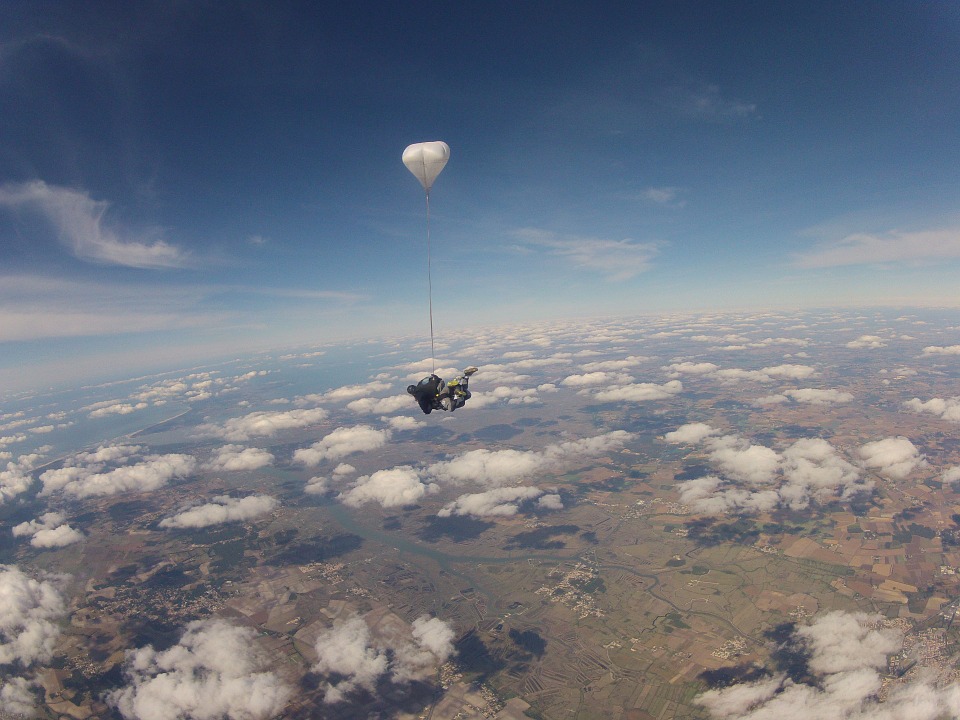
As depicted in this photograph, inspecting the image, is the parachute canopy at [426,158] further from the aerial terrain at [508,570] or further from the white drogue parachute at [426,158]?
the aerial terrain at [508,570]

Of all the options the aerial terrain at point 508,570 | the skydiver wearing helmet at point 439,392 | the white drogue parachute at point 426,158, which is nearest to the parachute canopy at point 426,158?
the white drogue parachute at point 426,158

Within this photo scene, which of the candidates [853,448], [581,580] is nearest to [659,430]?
[853,448]

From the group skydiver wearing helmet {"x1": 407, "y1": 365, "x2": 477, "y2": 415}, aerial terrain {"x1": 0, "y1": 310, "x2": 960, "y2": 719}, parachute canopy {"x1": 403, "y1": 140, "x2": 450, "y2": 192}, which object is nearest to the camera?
parachute canopy {"x1": 403, "y1": 140, "x2": 450, "y2": 192}

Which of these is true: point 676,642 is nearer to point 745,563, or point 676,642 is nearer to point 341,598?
point 745,563

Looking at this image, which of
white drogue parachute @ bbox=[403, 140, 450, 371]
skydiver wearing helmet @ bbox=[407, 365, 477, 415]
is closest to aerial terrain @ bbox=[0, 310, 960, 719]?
skydiver wearing helmet @ bbox=[407, 365, 477, 415]

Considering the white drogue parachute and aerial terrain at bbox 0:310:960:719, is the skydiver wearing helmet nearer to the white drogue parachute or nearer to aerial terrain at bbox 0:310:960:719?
the white drogue parachute
